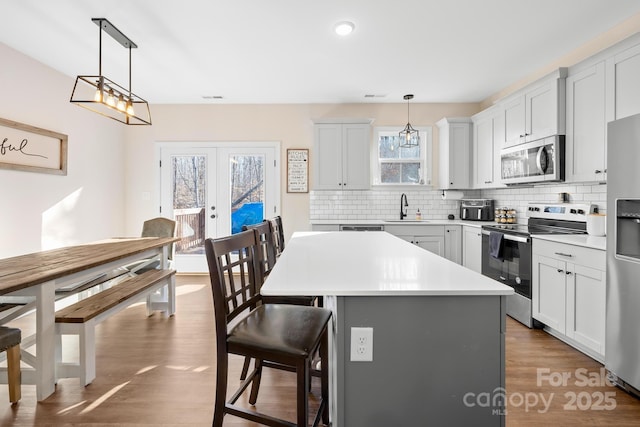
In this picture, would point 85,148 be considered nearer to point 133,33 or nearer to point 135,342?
point 133,33

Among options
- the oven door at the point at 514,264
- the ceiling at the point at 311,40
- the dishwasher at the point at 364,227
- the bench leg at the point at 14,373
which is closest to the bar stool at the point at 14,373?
the bench leg at the point at 14,373

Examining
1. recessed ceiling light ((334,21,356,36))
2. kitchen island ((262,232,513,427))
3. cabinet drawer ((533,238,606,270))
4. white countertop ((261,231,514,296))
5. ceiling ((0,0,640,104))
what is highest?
ceiling ((0,0,640,104))

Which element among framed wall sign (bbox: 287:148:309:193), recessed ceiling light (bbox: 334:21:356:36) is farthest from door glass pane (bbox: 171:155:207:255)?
recessed ceiling light (bbox: 334:21:356:36)

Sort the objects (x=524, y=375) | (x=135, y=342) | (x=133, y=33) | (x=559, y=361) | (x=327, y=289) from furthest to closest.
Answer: (x=133, y=33), (x=135, y=342), (x=559, y=361), (x=524, y=375), (x=327, y=289)

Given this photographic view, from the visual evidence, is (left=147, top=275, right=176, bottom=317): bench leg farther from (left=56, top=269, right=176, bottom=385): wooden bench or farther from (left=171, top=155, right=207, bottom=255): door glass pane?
(left=171, top=155, right=207, bottom=255): door glass pane

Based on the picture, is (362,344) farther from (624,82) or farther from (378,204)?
(378,204)

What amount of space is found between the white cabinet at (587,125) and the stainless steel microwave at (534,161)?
0.26 ft

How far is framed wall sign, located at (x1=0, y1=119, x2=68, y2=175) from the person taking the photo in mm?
3102

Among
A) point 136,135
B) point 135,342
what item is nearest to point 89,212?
point 136,135

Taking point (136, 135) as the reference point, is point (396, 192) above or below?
below

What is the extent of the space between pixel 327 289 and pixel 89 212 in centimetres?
443

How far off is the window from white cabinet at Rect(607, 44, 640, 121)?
2511mm

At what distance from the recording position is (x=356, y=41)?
3.02 m

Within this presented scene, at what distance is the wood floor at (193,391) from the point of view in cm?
176
